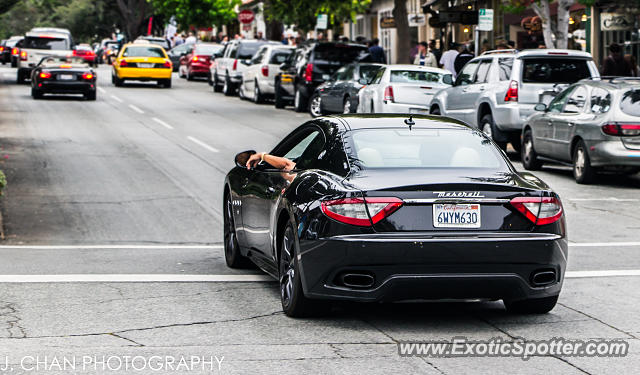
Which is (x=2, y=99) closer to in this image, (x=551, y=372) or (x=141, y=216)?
(x=141, y=216)

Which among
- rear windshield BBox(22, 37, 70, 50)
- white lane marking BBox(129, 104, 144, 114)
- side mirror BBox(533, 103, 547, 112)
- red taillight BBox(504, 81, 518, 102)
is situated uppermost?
rear windshield BBox(22, 37, 70, 50)

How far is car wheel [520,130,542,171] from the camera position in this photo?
19.1 meters

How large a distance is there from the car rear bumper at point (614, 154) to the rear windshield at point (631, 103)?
0.45 metres

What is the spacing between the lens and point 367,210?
7.14 metres

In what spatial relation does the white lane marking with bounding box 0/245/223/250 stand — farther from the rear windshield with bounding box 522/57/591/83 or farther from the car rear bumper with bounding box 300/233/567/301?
the rear windshield with bounding box 522/57/591/83

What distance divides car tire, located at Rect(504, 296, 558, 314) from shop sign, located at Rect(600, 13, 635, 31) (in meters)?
22.5

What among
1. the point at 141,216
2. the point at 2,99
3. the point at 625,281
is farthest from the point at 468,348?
the point at 2,99

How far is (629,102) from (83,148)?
10.3 meters

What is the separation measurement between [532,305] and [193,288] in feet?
8.87

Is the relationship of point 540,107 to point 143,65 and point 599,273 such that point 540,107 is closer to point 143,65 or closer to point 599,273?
point 599,273

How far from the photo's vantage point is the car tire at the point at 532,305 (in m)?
7.83

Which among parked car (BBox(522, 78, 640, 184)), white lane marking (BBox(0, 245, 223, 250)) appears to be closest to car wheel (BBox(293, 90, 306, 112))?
parked car (BBox(522, 78, 640, 184))

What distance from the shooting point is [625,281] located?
941 centimetres

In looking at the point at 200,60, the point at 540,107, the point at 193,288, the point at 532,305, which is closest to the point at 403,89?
the point at 540,107
